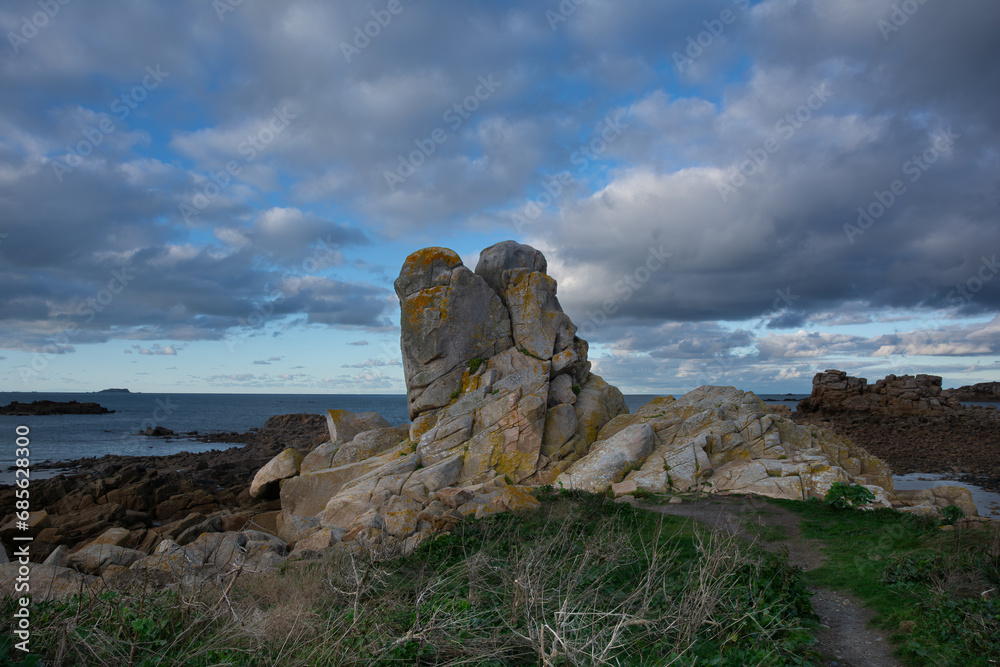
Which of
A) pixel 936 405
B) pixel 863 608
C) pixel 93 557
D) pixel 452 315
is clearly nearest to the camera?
pixel 863 608

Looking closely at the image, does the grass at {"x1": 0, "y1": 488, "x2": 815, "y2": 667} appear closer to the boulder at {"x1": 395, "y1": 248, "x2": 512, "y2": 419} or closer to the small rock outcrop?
the boulder at {"x1": 395, "y1": 248, "x2": 512, "y2": 419}

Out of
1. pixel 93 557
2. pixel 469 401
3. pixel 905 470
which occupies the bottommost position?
pixel 905 470

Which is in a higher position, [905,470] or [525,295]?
[525,295]

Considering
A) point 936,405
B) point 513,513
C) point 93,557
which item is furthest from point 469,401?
point 936,405

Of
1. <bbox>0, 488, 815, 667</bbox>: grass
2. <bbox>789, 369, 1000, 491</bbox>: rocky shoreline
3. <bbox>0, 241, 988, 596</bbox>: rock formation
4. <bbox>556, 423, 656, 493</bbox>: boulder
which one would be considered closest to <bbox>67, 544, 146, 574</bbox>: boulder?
<bbox>0, 241, 988, 596</bbox>: rock formation

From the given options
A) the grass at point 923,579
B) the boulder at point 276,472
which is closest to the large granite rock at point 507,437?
the boulder at point 276,472

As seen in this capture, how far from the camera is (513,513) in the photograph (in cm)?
1296

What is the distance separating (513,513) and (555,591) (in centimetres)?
635

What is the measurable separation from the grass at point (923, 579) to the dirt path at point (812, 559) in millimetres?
198

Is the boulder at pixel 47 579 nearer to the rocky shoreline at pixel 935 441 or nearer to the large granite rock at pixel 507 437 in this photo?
the large granite rock at pixel 507 437

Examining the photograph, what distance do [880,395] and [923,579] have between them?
6348 centimetres

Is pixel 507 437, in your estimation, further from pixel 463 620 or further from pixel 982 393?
pixel 982 393

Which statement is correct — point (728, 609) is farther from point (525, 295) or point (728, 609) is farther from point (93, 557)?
point (525, 295)

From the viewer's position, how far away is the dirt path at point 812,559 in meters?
6.79
